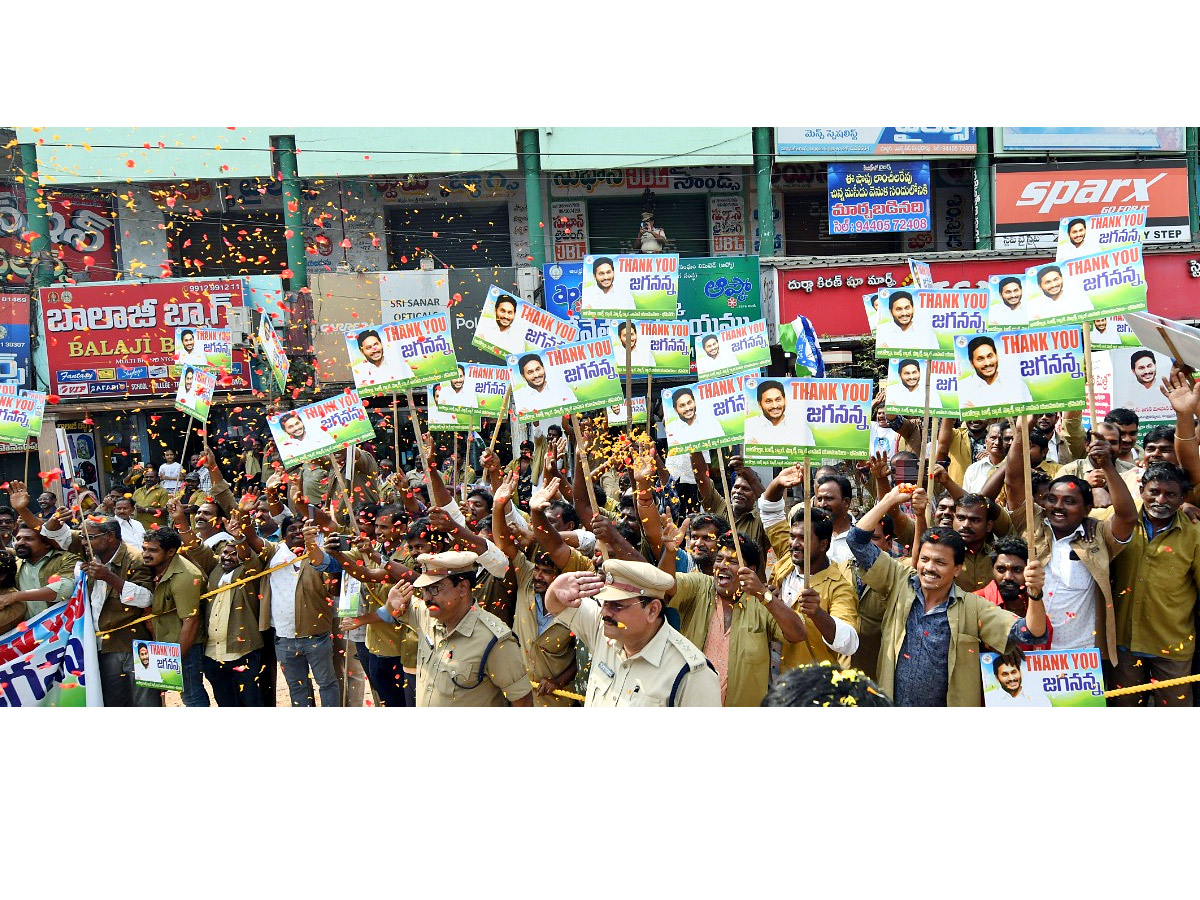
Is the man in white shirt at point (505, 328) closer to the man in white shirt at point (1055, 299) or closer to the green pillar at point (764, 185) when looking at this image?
the man in white shirt at point (1055, 299)

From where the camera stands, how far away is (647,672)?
158 inches

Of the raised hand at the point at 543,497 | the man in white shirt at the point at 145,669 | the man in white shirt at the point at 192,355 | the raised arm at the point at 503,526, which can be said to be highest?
the man in white shirt at the point at 192,355

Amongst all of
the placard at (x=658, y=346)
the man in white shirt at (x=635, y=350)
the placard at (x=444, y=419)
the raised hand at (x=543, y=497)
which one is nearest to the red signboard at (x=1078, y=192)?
the placard at (x=658, y=346)

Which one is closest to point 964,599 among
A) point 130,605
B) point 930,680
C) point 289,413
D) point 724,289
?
point 930,680

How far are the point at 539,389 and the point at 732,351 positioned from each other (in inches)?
83.9

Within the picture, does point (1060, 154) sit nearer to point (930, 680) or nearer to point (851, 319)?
point (851, 319)

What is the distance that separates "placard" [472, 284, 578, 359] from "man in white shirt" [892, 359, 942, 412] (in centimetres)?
222

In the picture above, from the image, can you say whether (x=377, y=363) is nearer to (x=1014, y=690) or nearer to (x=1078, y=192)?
(x=1014, y=690)

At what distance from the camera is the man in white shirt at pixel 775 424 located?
5277mm

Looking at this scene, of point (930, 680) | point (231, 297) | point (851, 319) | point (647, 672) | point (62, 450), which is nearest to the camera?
point (647, 672)

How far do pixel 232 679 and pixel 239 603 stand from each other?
52cm

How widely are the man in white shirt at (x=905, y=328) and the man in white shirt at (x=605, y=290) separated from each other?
168 cm

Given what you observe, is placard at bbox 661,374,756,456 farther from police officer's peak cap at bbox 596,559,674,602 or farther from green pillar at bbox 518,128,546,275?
green pillar at bbox 518,128,546,275

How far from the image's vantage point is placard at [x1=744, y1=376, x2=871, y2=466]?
523 cm
